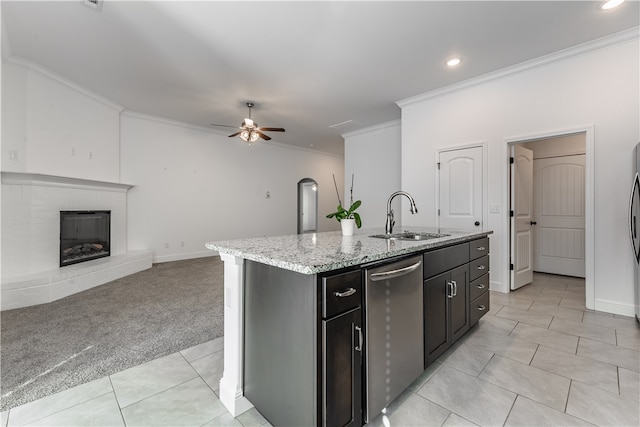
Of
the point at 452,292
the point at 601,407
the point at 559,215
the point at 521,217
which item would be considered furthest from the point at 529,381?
the point at 559,215

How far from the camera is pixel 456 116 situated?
3979mm

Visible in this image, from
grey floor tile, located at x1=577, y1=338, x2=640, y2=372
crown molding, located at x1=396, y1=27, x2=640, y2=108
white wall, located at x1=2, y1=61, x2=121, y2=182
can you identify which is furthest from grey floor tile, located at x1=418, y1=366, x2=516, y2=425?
white wall, located at x1=2, y1=61, x2=121, y2=182

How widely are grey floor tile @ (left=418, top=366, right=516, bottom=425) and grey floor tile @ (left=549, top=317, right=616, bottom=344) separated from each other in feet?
4.47

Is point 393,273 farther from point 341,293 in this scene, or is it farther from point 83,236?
point 83,236

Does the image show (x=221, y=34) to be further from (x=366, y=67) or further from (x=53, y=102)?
(x=53, y=102)

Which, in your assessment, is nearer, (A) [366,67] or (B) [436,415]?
(B) [436,415]

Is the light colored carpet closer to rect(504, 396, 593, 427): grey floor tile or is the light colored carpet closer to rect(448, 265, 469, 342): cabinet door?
rect(448, 265, 469, 342): cabinet door

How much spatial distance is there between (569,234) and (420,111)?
3148mm

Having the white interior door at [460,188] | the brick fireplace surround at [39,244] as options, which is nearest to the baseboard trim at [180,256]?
the brick fireplace surround at [39,244]

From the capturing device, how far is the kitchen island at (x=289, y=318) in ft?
3.59

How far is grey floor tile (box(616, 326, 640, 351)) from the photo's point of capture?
84.7 inches

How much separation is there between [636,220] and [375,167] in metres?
4.09

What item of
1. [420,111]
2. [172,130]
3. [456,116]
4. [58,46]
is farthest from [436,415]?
[172,130]

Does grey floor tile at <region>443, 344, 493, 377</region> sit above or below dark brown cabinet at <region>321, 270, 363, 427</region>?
below
